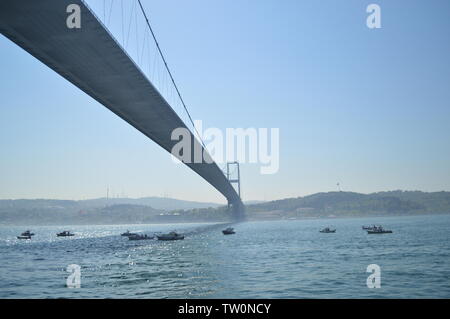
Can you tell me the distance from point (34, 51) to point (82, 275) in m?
16.6

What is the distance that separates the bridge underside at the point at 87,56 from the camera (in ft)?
81.0

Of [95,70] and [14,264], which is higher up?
[95,70]

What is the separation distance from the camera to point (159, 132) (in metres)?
52.7

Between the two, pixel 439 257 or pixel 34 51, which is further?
pixel 439 257

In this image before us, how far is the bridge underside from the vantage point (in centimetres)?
2470

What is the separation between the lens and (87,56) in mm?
30641
